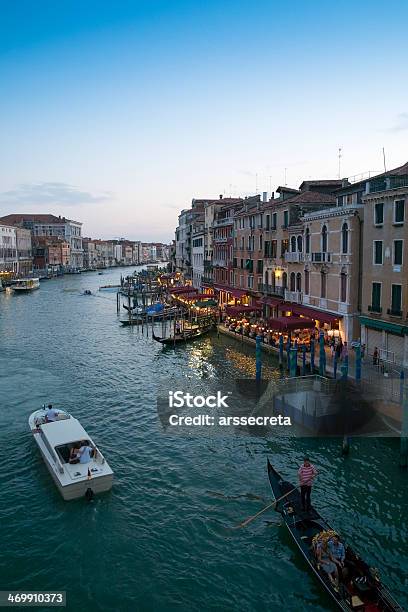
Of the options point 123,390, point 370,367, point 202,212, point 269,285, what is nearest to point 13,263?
point 202,212

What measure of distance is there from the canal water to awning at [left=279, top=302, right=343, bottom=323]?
1066cm

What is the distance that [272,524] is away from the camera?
13258 mm

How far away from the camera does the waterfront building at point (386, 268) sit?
22266 millimetres

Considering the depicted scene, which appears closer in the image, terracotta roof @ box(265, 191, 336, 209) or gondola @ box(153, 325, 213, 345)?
terracotta roof @ box(265, 191, 336, 209)

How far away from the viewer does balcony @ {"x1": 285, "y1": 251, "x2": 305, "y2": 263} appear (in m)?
32.0

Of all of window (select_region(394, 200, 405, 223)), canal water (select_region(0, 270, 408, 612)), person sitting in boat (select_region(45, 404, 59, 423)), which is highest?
window (select_region(394, 200, 405, 223))

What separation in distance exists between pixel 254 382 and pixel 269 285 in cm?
1343

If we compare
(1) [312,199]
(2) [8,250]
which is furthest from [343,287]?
(2) [8,250]

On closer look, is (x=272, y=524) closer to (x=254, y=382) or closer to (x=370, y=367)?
(x=370, y=367)

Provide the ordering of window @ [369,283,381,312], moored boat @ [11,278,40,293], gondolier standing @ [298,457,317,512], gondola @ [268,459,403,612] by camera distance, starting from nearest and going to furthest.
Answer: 1. gondola @ [268,459,403,612]
2. gondolier standing @ [298,457,317,512]
3. window @ [369,283,381,312]
4. moored boat @ [11,278,40,293]

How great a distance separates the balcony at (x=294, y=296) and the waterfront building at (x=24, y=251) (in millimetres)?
95191

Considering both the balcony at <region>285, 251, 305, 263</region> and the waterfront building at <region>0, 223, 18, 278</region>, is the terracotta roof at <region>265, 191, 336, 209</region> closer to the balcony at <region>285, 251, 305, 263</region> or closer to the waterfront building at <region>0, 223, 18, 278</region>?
the balcony at <region>285, 251, 305, 263</region>

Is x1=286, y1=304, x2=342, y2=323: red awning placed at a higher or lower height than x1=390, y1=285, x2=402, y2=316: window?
lower

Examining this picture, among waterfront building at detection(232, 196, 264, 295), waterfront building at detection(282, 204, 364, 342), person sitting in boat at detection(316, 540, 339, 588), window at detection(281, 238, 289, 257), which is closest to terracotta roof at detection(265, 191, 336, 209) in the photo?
waterfront building at detection(282, 204, 364, 342)
